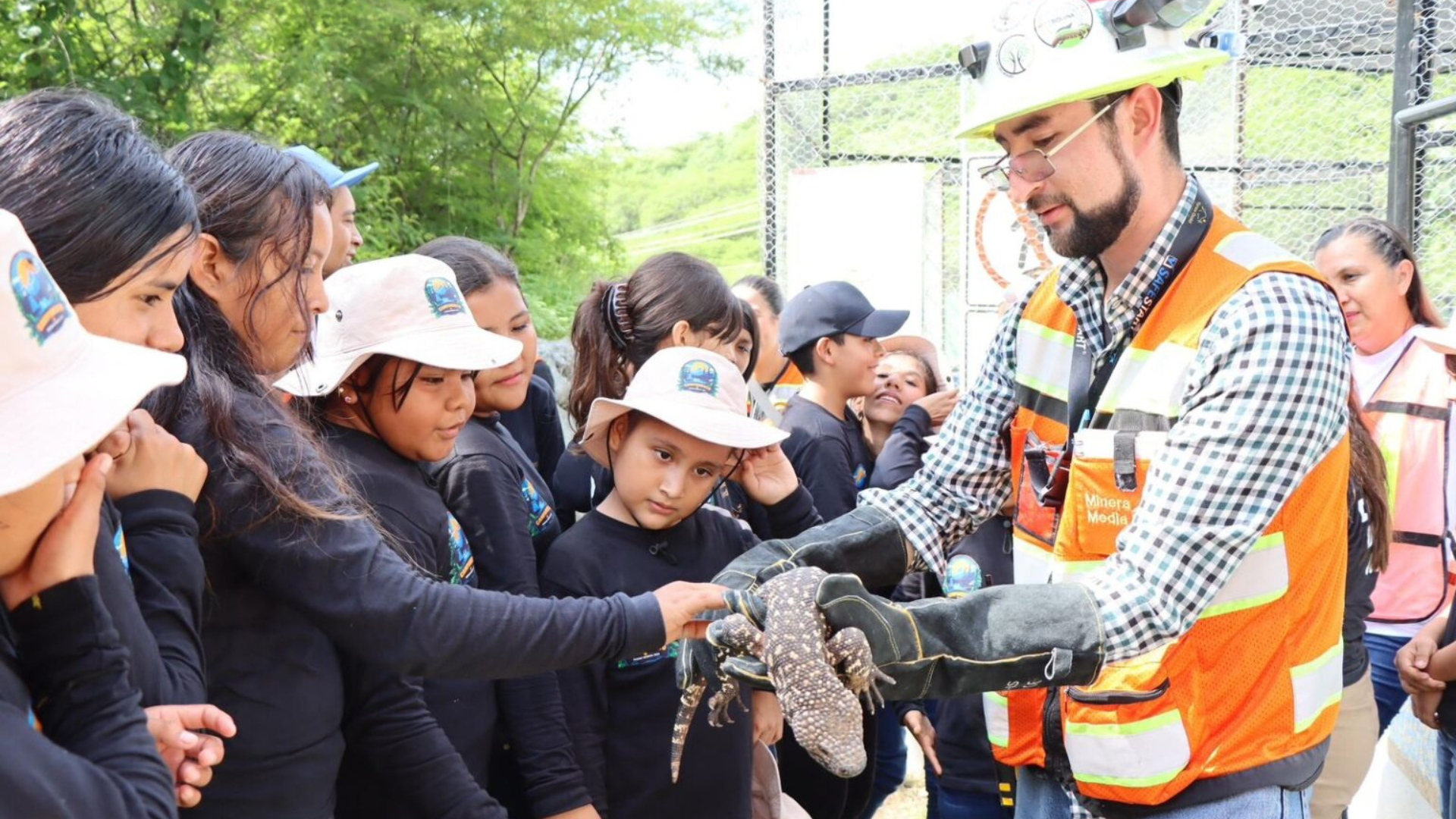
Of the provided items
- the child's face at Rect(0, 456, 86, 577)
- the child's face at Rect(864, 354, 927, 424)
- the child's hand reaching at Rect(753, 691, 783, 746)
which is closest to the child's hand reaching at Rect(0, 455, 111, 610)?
the child's face at Rect(0, 456, 86, 577)

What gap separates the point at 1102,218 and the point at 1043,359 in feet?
1.04

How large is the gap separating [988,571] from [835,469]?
670 mm

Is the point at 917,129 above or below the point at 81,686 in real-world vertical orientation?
above

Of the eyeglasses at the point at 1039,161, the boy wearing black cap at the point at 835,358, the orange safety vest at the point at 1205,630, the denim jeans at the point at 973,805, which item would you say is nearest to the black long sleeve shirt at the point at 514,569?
the orange safety vest at the point at 1205,630

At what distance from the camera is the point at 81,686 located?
4.76ft

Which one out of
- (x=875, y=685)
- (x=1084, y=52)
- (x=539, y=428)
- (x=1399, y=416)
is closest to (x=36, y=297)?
(x=875, y=685)

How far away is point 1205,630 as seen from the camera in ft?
7.06

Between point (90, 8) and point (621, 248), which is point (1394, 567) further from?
point (621, 248)

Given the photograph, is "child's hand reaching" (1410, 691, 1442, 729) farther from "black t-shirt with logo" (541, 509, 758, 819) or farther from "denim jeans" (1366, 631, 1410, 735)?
"black t-shirt with logo" (541, 509, 758, 819)

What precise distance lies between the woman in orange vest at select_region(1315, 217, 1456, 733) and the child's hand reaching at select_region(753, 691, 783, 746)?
2.38 metres

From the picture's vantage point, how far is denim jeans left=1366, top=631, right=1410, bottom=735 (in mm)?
4367

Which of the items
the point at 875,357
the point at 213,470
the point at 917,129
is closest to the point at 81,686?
the point at 213,470

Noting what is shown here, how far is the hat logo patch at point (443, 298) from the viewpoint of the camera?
266 centimetres

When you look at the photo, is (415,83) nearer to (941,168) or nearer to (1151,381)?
(941,168)
